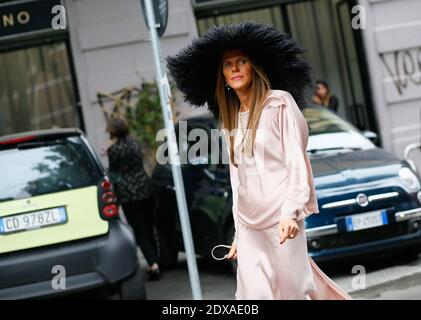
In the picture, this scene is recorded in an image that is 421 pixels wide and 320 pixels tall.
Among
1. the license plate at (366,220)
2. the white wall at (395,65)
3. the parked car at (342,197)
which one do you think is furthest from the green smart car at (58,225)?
the white wall at (395,65)

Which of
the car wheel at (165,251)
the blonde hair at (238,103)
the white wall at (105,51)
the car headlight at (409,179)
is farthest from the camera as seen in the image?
the white wall at (105,51)

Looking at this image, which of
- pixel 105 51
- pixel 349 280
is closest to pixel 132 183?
pixel 349 280

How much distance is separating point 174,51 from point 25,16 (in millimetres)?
2191

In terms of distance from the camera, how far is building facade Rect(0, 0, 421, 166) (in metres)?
14.3

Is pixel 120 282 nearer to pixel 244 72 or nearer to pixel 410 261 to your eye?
pixel 410 261

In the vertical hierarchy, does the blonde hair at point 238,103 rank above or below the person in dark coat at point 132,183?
above

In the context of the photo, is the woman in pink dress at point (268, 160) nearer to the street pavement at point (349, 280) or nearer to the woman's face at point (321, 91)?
the street pavement at point (349, 280)

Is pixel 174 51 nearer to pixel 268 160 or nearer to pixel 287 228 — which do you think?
pixel 268 160

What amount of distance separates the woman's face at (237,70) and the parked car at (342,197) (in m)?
3.76

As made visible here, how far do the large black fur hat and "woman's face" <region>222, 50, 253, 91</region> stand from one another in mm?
36

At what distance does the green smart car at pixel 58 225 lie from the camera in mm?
7664

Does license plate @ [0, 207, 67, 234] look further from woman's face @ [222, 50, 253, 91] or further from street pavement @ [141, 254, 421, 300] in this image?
woman's face @ [222, 50, 253, 91]

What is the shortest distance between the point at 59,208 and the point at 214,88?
2.94 metres

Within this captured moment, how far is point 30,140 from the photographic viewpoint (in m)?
8.18
